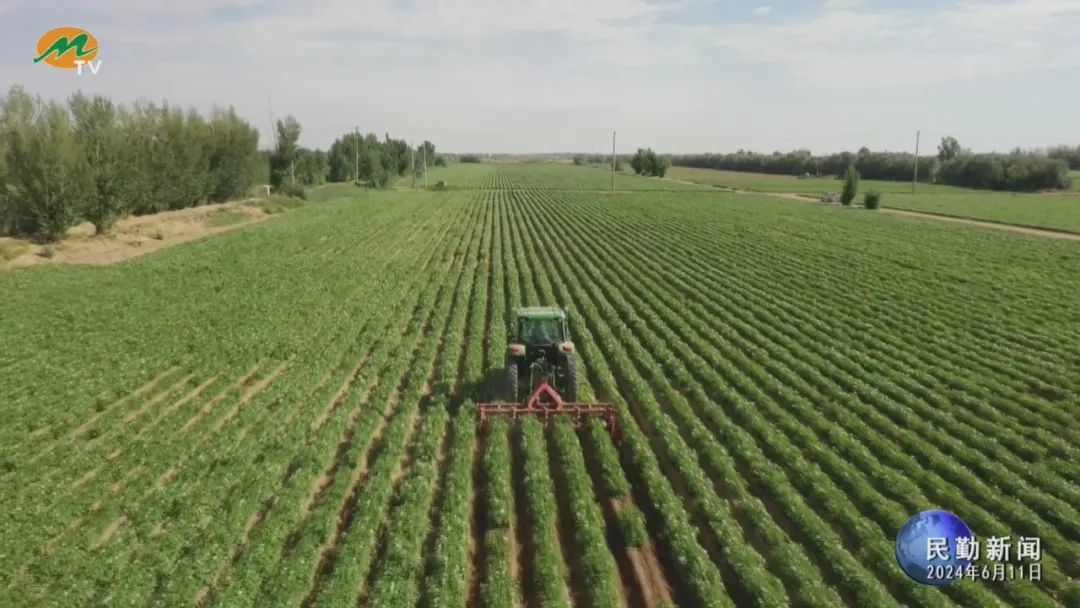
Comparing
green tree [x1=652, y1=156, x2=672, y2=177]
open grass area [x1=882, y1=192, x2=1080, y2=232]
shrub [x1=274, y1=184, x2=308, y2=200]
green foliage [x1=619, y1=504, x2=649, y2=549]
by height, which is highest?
green tree [x1=652, y1=156, x2=672, y2=177]

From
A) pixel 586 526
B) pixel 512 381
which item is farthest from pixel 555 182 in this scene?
pixel 586 526

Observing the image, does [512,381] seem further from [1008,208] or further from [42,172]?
[1008,208]

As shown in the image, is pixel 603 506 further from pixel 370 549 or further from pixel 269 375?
pixel 269 375

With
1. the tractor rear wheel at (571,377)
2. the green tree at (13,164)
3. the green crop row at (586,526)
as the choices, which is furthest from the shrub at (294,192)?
the green crop row at (586,526)

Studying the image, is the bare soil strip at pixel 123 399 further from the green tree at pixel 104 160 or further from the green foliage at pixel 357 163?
the green foliage at pixel 357 163

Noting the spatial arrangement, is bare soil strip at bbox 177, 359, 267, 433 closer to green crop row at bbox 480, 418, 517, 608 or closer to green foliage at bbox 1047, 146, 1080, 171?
green crop row at bbox 480, 418, 517, 608

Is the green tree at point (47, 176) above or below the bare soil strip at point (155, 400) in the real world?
above

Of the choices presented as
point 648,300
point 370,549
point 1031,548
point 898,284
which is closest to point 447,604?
point 370,549

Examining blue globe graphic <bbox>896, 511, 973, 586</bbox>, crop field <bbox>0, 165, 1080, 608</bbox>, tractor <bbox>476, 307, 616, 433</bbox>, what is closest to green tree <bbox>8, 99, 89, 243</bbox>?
crop field <bbox>0, 165, 1080, 608</bbox>
